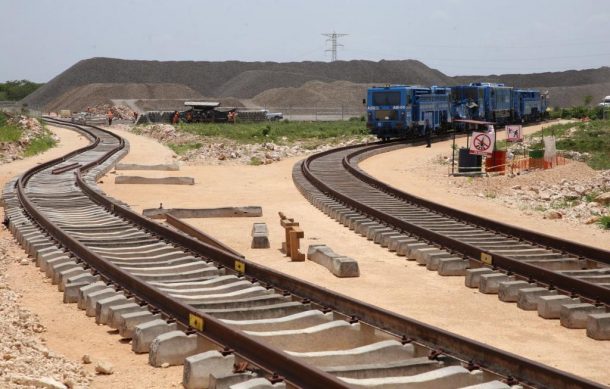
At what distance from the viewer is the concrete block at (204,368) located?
24.5 feet

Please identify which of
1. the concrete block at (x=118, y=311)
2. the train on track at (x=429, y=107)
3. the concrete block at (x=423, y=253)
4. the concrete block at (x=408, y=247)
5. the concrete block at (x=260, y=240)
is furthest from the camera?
the train on track at (x=429, y=107)

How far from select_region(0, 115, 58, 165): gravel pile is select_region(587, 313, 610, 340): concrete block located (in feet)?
101

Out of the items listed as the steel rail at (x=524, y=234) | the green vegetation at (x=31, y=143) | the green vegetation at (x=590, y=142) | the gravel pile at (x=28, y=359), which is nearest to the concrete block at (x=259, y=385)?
the gravel pile at (x=28, y=359)

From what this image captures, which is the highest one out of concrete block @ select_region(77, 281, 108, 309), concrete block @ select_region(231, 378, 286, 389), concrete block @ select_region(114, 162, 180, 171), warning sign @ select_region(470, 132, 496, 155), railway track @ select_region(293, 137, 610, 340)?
warning sign @ select_region(470, 132, 496, 155)

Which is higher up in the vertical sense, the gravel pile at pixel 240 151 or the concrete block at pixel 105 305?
the concrete block at pixel 105 305

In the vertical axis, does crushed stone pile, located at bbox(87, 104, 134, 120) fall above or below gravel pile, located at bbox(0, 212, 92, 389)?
below

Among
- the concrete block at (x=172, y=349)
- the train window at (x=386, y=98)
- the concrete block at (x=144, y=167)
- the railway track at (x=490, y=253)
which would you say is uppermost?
the train window at (x=386, y=98)

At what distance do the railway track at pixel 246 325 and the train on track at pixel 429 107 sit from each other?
32165mm

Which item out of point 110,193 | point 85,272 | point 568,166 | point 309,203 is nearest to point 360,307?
point 85,272

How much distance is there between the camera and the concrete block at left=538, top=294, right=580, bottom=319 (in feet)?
36.1

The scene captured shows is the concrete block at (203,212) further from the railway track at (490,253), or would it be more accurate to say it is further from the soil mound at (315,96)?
the soil mound at (315,96)

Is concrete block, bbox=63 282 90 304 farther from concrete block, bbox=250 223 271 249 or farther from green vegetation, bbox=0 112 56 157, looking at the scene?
green vegetation, bbox=0 112 56 157

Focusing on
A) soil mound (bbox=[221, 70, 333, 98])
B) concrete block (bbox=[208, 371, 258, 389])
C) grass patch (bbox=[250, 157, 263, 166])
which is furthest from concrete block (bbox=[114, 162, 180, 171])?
soil mound (bbox=[221, 70, 333, 98])

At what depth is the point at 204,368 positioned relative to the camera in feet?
24.7
